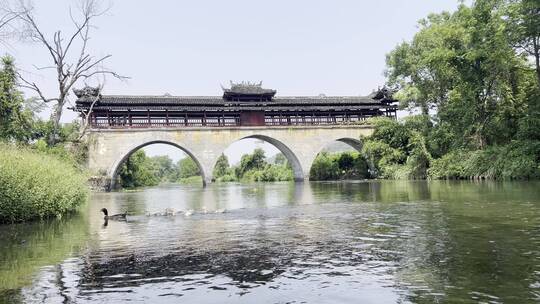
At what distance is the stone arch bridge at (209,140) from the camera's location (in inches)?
1655

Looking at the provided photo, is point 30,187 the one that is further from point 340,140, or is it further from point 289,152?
point 340,140

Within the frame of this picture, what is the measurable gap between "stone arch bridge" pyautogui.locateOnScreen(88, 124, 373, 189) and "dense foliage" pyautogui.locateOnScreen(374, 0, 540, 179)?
15.9 feet

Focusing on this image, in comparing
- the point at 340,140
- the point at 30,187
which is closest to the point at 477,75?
the point at 340,140

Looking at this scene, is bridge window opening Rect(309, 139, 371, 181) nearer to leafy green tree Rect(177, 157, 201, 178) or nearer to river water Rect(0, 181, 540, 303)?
river water Rect(0, 181, 540, 303)

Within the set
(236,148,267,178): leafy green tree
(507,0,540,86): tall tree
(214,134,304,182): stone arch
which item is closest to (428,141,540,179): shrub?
(507,0,540,86): tall tree

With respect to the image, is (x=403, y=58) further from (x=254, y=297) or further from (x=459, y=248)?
(x=254, y=297)

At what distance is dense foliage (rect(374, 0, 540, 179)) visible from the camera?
94.7ft

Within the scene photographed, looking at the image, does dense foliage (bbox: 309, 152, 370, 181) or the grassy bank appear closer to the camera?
the grassy bank

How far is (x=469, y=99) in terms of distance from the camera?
114 feet

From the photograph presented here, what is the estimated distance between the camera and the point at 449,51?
3366 cm

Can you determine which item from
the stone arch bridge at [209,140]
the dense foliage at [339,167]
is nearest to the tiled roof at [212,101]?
the stone arch bridge at [209,140]

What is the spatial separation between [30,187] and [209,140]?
32207 mm

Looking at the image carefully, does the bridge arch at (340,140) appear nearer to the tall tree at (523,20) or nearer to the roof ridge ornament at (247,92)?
the roof ridge ornament at (247,92)

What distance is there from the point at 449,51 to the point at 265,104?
19.7 metres
